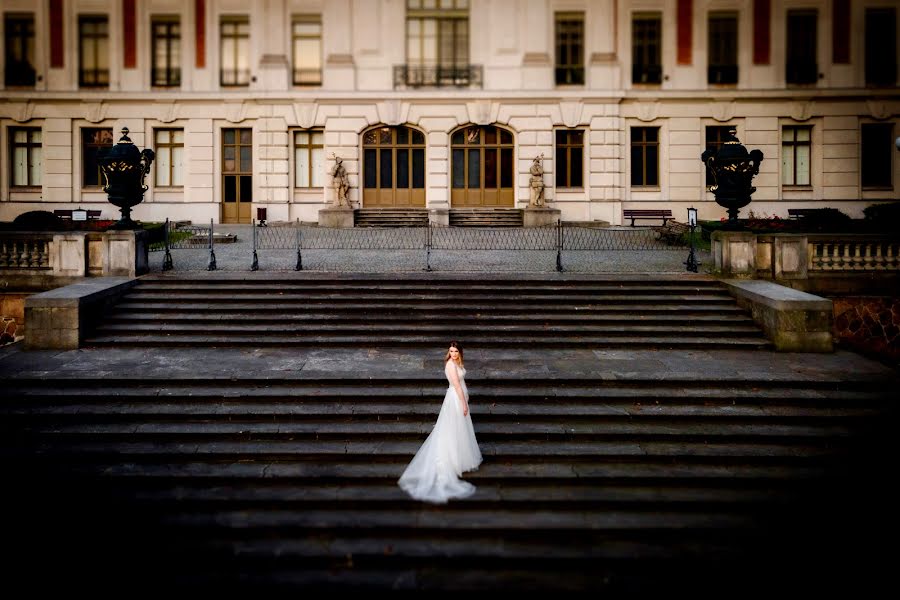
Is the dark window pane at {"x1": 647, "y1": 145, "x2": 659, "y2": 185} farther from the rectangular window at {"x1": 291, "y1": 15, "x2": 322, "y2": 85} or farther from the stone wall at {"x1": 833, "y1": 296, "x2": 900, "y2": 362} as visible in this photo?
the stone wall at {"x1": 833, "y1": 296, "x2": 900, "y2": 362}

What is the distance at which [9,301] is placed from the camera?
14734 millimetres

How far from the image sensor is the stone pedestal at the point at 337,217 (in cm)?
3017

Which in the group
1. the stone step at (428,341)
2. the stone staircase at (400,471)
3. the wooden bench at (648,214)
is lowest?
the stone staircase at (400,471)

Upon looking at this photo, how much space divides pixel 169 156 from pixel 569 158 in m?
18.5

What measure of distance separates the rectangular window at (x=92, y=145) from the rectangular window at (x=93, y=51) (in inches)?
85.4

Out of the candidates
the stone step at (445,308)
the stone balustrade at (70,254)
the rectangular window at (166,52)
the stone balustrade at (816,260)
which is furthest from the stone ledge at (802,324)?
the rectangular window at (166,52)

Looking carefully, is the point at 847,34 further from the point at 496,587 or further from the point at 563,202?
the point at 496,587

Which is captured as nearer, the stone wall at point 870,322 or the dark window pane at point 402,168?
the stone wall at point 870,322

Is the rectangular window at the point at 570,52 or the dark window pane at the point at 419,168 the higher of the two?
the rectangular window at the point at 570,52

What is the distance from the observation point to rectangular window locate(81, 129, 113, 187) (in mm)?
32719

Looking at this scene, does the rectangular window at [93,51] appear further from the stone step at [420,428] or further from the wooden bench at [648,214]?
the stone step at [420,428]

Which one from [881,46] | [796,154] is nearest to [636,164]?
[796,154]

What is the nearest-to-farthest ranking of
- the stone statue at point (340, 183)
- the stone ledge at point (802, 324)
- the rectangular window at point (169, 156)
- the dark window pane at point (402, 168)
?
the stone ledge at point (802, 324) < the stone statue at point (340, 183) < the rectangular window at point (169, 156) < the dark window pane at point (402, 168)

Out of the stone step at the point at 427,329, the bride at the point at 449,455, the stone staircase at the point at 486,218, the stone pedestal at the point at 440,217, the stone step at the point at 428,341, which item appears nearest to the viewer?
the bride at the point at 449,455
